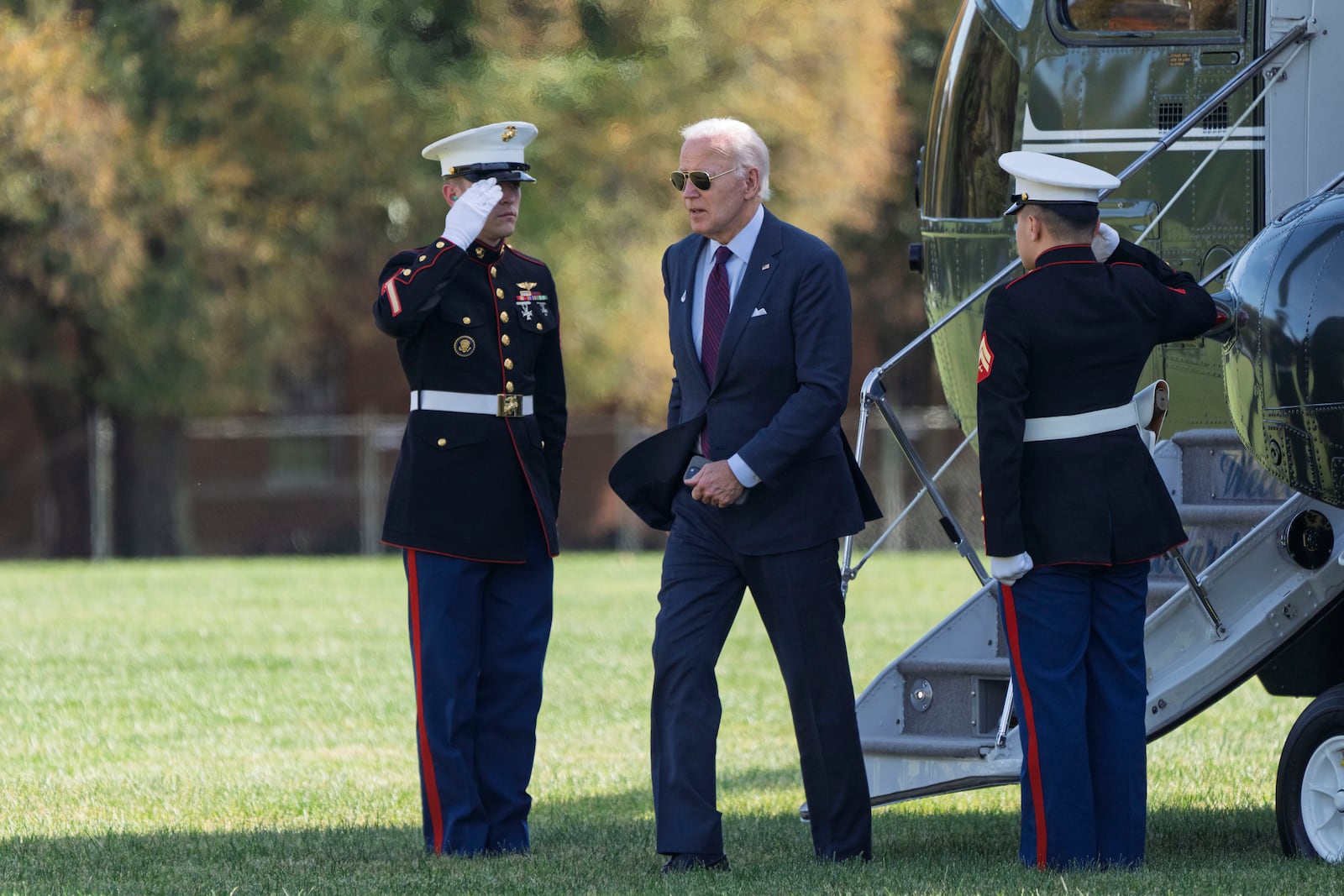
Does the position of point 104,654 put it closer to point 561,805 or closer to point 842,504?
point 561,805

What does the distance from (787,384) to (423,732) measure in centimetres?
151

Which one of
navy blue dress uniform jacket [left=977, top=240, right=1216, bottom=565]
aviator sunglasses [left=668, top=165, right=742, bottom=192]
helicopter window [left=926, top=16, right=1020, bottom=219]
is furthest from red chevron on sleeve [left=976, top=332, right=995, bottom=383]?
helicopter window [left=926, top=16, right=1020, bottom=219]

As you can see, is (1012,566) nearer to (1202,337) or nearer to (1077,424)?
(1077,424)

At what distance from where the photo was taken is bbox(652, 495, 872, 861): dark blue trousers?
5613 mm

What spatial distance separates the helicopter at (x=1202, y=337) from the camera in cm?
533

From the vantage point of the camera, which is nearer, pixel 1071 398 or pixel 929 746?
pixel 1071 398

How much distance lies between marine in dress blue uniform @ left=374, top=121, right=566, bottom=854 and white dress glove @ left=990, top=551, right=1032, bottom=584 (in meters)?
1.49

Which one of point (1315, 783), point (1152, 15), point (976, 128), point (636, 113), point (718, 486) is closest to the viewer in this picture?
point (718, 486)

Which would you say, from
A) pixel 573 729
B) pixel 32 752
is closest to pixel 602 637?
pixel 573 729

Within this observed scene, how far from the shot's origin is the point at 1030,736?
5.41m

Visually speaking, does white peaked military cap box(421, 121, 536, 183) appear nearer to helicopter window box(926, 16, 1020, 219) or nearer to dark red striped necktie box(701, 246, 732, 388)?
dark red striped necktie box(701, 246, 732, 388)

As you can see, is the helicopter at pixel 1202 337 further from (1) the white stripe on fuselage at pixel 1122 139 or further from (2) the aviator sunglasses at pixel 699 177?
(2) the aviator sunglasses at pixel 699 177

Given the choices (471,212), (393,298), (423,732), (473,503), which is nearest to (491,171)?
(471,212)

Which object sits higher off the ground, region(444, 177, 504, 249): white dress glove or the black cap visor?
the black cap visor
